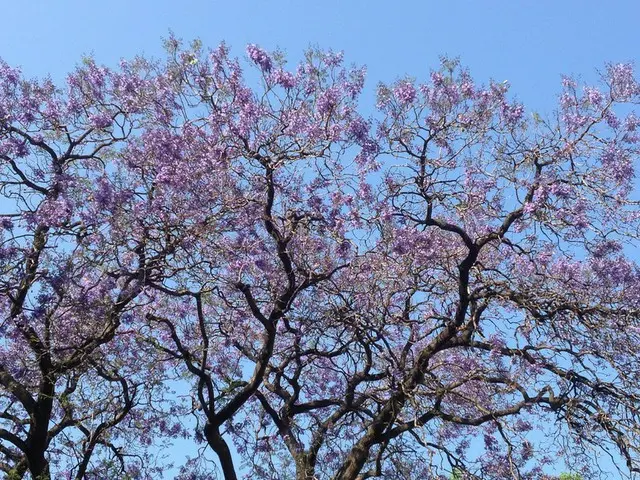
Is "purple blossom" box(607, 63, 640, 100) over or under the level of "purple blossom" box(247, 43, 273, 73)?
under

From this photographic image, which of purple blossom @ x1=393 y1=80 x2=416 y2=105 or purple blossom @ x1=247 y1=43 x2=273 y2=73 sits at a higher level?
purple blossom @ x1=247 y1=43 x2=273 y2=73

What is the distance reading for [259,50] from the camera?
32.8 feet

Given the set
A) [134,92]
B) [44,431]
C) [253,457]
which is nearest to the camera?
[44,431]

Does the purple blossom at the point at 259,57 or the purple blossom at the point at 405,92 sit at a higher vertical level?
the purple blossom at the point at 259,57

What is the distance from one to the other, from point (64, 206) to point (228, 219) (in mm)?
2150

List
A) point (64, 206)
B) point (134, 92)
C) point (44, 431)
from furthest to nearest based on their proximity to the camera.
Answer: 1. point (134, 92)
2. point (44, 431)
3. point (64, 206)

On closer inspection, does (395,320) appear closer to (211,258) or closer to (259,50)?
(211,258)

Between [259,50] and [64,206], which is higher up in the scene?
[259,50]

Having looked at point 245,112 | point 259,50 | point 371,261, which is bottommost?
point 371,261

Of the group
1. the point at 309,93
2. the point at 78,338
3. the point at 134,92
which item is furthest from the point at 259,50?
the point at 78,338

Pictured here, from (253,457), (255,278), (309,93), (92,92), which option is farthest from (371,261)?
(92,92)

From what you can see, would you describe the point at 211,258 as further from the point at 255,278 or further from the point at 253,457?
the point at 253,457

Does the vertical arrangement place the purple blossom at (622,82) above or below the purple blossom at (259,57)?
below

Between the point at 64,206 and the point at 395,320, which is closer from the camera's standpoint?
the point at 64,206
